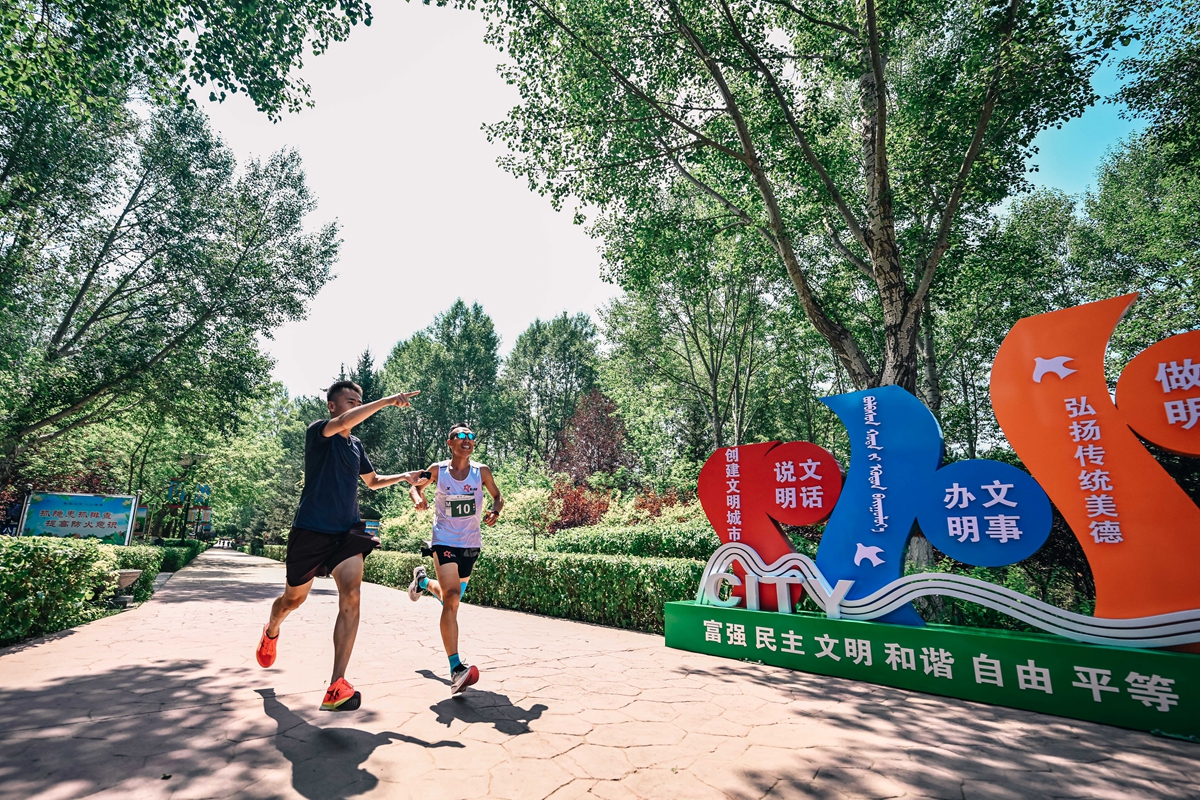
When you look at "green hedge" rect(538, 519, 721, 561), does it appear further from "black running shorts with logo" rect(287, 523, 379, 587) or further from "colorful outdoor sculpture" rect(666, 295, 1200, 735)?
"black running shorts with logo" rect(287, 523, 379, 587)

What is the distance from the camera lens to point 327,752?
2.64 metres

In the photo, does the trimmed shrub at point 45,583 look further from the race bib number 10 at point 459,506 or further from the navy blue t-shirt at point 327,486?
the race bib number 10 at point 459,506

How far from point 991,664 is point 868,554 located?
1.23 metres

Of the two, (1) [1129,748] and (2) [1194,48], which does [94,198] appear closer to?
(1) [1129,748]

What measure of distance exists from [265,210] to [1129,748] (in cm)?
1995

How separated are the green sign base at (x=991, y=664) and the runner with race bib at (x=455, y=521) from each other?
3.02 m

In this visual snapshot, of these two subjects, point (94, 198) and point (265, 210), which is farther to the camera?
point (265, 210)

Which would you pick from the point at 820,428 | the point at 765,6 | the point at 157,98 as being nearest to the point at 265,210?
the point at 157,98

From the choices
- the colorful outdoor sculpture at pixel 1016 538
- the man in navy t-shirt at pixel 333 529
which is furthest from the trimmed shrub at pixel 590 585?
the man in navy t-shirt at pixel 333 529

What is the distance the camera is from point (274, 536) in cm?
3972

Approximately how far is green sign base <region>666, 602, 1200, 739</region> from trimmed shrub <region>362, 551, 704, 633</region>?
1.53 meters

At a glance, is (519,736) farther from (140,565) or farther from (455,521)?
(140,565)

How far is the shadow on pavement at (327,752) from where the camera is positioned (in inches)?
90.1

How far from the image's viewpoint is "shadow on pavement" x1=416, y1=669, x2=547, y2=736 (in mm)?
3174
